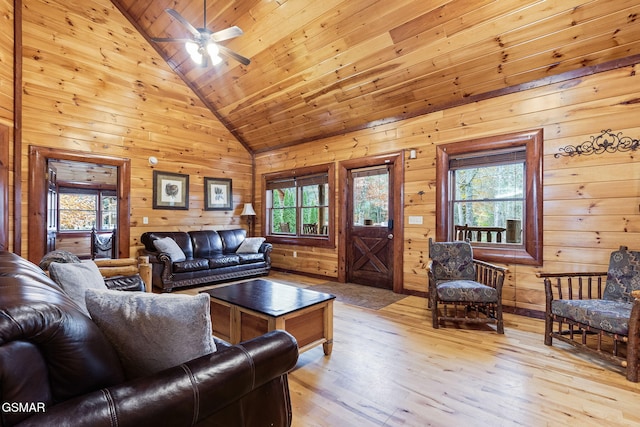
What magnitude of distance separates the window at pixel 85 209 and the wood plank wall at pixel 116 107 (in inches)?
132

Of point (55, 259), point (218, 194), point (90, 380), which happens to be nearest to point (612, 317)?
point (90, 380)

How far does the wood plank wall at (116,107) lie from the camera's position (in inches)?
173

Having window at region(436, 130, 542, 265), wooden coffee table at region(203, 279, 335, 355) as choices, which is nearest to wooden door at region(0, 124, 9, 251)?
wooden coffee table at region(203, 279, 335, 355)

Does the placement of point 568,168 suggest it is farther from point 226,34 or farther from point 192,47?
point 192,47

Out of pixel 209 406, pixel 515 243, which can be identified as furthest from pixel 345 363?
pixel 515 243

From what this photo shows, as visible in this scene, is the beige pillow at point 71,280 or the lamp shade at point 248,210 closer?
the beige pillow at point 71,280

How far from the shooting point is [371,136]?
16.3ft

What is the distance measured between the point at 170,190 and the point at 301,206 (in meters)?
2.47

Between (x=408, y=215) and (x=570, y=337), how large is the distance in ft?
7.54

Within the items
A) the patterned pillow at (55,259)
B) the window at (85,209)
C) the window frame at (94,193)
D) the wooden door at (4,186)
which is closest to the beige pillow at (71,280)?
the patterned pillow at (55,259)

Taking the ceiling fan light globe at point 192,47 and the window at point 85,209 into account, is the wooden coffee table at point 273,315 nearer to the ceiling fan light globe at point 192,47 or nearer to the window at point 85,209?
the ceiling fan light globe at point 192,47

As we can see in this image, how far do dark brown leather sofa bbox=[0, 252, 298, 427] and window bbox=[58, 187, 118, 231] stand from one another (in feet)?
27.5

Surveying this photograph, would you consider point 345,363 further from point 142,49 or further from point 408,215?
point 142,49

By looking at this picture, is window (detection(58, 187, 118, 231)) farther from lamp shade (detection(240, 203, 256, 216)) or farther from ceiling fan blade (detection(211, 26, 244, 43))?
ceiling fan blade (detection(211, 26, 244, 43))
